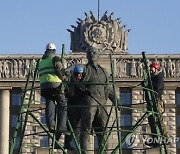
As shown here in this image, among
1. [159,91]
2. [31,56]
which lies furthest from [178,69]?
[159,91]

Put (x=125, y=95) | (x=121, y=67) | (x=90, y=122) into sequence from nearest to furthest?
(x=90, y=122)
(x=125, y=95)
(x=121, y=67)

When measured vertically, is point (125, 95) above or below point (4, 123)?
above

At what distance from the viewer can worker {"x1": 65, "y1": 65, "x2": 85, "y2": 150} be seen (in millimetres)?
17547

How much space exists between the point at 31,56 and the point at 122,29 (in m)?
7.83

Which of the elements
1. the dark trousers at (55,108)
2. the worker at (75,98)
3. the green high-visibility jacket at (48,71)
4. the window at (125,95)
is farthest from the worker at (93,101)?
the window at (125,95)

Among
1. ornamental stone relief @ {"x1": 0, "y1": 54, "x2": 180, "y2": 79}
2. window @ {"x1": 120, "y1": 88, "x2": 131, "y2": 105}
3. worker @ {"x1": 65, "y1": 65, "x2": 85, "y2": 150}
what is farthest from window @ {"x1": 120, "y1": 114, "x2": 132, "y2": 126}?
worker @ {"x1": 65, "y1": 65, "x2": 85, "y2": 150}

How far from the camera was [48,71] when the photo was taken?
17953 mm

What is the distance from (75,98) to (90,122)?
0.56 meters

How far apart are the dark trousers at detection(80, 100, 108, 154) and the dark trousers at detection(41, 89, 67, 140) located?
0.39 m

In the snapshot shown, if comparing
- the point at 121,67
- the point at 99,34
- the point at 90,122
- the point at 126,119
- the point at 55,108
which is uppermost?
the point at 99,34

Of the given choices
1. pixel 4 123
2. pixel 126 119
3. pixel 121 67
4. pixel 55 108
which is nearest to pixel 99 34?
pixel 121 67

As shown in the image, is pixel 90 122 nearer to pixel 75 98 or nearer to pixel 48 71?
pixel 75 98

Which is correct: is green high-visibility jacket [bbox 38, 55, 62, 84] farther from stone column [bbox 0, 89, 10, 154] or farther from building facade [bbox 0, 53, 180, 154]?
building facade [bbox 0, 53, 180, 154]

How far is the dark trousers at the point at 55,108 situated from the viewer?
17625 mm
